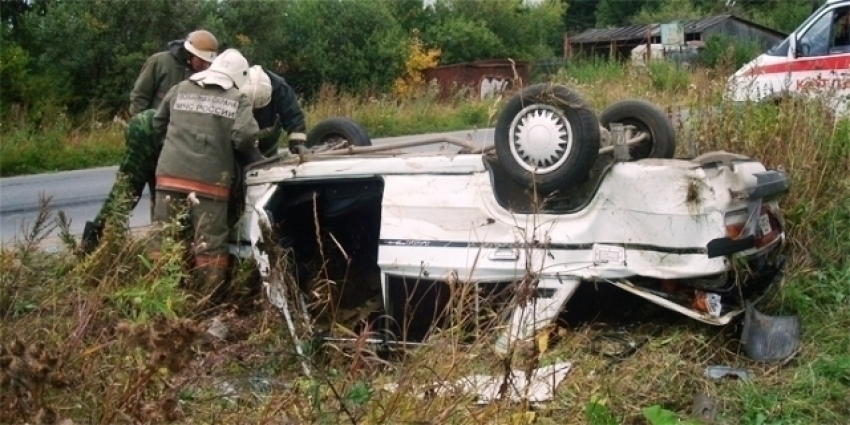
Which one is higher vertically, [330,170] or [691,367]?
[330,170]

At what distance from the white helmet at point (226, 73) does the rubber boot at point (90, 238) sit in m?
0.98

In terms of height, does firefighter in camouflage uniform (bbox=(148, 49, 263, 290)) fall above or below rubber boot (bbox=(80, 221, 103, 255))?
above

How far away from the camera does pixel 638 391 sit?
371cm

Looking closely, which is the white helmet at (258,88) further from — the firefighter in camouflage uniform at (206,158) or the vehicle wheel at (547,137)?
the vehicle wheel at (547,137)

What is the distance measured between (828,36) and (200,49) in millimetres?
8483

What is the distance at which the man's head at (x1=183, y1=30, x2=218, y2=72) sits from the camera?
6.02 m

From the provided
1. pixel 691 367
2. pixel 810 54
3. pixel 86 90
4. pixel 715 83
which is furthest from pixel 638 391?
pixel 86 90

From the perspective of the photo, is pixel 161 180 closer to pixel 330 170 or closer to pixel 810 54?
pixel 330 170

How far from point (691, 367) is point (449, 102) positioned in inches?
679

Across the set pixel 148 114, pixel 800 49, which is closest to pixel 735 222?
pixel 148 114

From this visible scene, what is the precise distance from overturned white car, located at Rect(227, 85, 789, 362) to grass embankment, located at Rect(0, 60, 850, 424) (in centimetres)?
22

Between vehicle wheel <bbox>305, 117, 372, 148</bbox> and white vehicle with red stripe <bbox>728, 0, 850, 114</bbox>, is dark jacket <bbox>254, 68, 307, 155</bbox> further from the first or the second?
white vehicle with red stripe <bbox>728, 0, 850, 114</bbox>

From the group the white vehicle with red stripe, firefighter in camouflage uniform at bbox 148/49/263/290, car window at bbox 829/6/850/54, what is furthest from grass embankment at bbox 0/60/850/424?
car window at bbox 829/6/850/54

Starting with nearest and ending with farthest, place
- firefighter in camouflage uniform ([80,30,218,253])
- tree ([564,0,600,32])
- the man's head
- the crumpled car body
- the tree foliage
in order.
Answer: the crumpled car body → firefighter in camouflage uniform ([80,30,218,253]) → the man's head → the tree foliage → tree ([564,0,600,32])
